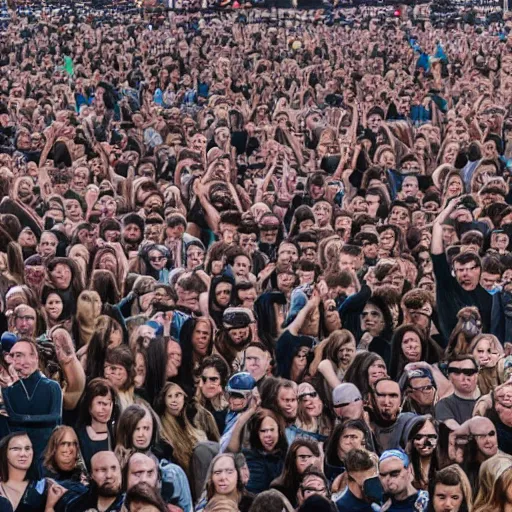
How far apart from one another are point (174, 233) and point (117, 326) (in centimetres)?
328

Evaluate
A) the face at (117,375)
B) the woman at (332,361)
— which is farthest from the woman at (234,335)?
the face at (117,375)

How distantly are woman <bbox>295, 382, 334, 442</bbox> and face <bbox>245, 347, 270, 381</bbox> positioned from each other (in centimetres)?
50

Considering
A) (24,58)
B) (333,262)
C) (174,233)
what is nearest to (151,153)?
(174,233)

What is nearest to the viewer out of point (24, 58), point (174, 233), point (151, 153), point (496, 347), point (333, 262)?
point (496, 347)

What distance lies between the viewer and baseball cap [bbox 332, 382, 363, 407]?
14.4 meters

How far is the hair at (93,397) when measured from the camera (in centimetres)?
1443

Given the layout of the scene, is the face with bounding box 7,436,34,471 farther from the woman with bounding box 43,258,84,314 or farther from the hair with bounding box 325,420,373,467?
the woman with bounding box 43,258,84,314

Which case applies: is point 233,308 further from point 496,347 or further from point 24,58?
point 24,58

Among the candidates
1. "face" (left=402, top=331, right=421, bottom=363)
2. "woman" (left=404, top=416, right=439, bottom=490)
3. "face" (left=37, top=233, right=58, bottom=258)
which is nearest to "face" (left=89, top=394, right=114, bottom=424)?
"woman" (left=404, top=416, right=439, bottom=490)

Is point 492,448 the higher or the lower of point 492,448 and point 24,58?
the higher

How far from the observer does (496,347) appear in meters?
15.4

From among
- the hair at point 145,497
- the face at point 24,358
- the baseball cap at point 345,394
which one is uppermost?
the face at point 24,358

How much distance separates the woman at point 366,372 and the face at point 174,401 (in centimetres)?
111

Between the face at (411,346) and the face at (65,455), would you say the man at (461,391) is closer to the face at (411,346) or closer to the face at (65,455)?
the face at (411,346)
